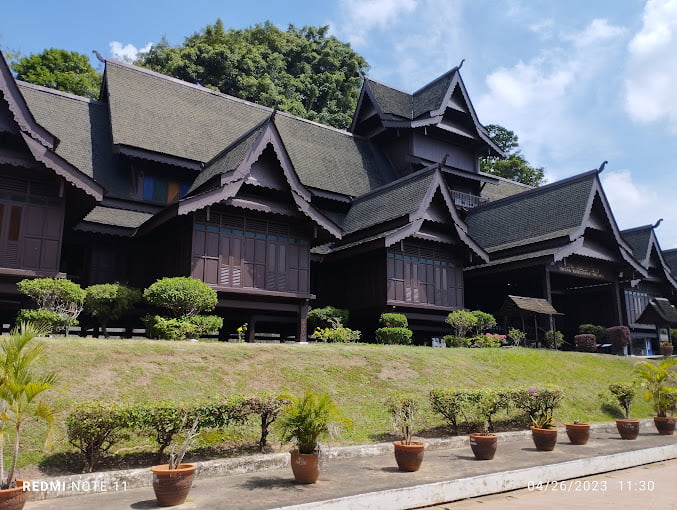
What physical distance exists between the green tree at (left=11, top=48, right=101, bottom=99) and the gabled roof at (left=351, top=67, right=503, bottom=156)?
76.5 feet

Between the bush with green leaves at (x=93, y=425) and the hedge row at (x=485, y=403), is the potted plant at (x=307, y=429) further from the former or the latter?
the hedge row at (x=485, y=403)

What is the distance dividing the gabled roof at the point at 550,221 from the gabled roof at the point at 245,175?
Result: 10.6 meters

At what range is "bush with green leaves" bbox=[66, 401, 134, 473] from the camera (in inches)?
329

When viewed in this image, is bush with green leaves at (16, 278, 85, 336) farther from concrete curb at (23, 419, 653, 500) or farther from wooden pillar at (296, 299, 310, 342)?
wooden pillar at (296, 299, 310, 342)

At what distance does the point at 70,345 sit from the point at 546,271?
20077mm

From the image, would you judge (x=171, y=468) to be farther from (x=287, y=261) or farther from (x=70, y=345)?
(x=287, y=261)

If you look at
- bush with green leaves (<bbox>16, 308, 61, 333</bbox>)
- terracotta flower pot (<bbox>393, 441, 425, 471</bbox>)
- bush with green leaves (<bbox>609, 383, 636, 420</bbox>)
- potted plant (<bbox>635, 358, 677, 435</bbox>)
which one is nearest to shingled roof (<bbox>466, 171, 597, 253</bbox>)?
bush with green leaves (<bbox>609, 383, 636, 420</bbox>)

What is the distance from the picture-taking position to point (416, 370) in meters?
15.6

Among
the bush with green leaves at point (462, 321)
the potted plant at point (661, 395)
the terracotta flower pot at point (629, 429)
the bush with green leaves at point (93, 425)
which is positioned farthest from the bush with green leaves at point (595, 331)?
the bush with green leaves at point (93, 425)

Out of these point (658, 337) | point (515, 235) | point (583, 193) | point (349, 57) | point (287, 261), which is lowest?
point (658, 337)

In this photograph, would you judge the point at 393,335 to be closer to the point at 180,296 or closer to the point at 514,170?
the point at 180,296

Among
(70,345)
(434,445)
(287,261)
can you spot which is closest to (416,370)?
(434,445)

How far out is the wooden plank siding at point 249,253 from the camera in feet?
61.6

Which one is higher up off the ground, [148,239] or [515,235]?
[515,235]
